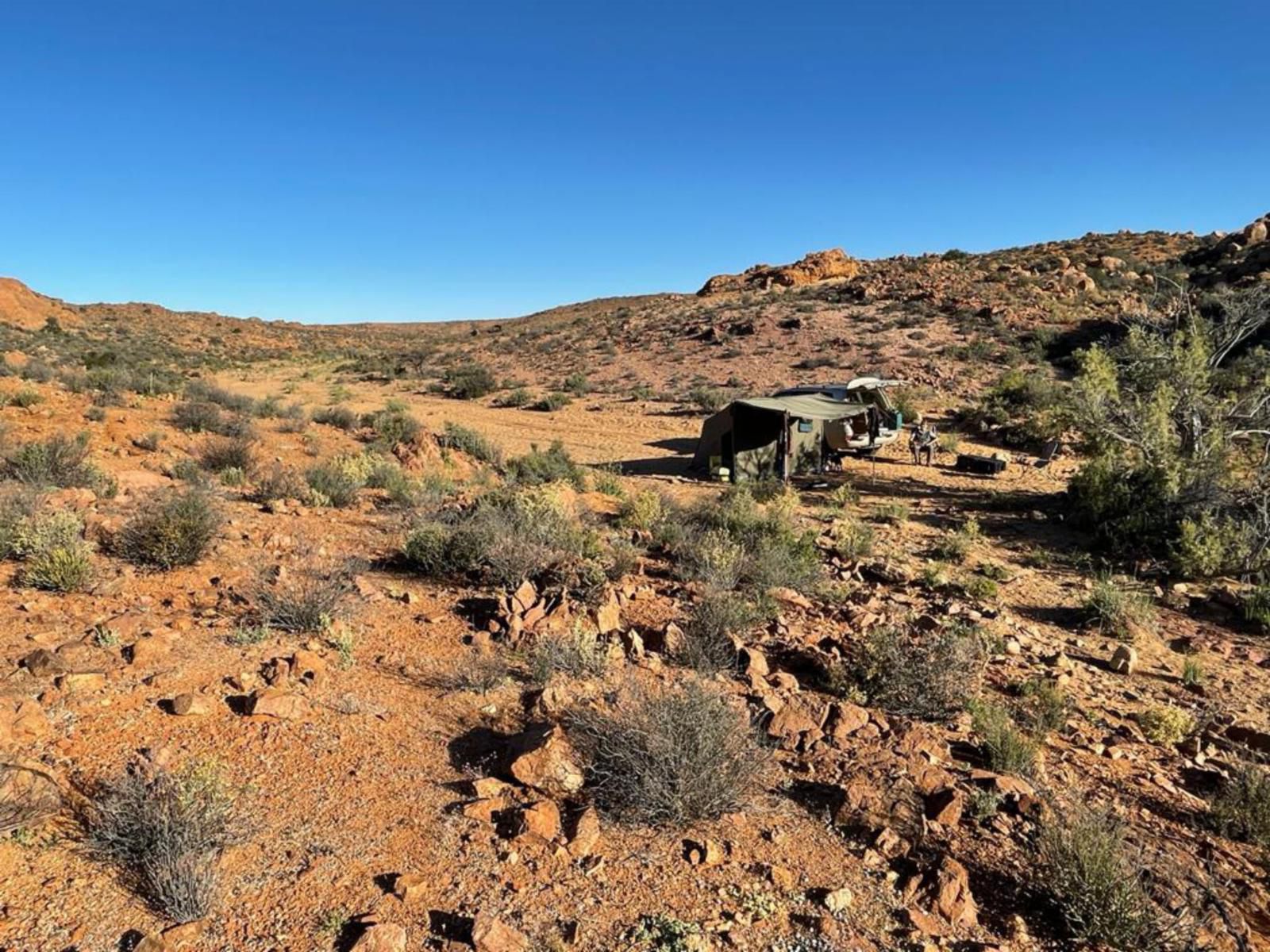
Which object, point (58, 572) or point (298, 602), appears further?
point (58, 572)

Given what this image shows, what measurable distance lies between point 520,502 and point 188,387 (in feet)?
49.1

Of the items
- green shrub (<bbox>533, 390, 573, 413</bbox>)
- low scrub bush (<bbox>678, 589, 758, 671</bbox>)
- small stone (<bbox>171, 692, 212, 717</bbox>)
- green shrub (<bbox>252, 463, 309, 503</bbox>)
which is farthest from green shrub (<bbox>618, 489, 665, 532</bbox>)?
green shrub (<bbox>533, 390, 573, 413</bbox>)

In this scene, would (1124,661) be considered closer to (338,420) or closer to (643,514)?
(643,514)

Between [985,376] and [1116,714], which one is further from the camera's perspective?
[985,376]

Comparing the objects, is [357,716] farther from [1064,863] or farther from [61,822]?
[1064,863]

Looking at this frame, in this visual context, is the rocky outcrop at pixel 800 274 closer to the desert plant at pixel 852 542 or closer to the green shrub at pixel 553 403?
the green shrub at pixel 553 403

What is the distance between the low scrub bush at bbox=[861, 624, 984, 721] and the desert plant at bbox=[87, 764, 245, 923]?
3.89m

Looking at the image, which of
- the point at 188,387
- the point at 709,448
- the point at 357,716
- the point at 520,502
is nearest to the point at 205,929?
the point at 357,716

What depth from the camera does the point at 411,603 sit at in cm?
609

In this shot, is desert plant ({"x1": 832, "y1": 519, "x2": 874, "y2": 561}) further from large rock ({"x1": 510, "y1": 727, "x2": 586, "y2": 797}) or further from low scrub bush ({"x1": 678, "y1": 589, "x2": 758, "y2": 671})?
large rock ({"x1": 510, "y1": 727, "x2": 586, "y2": 797})

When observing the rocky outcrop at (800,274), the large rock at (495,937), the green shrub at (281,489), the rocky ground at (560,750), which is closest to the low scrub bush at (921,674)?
the rocky ground at (560,750)

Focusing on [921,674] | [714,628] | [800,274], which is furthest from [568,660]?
[800,274]

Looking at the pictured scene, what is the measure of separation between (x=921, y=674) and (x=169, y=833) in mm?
4397

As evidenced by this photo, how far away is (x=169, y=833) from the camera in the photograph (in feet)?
9.68
